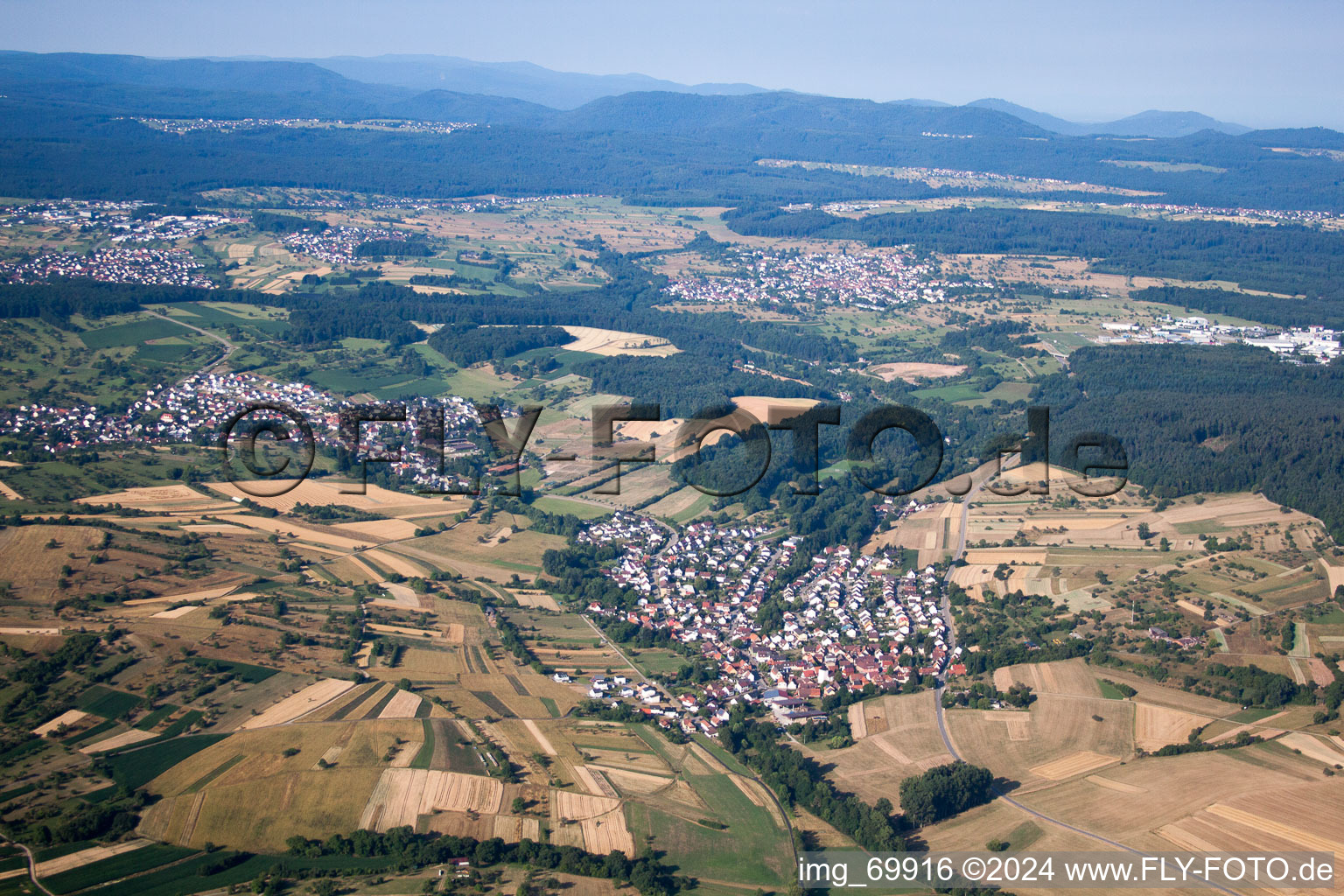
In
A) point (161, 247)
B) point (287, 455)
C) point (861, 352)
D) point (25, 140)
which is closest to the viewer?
point (287, 455)

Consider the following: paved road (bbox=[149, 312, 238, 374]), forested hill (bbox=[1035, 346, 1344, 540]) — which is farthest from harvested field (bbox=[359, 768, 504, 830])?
paved road (bbox=[149, 312, 238, 374])

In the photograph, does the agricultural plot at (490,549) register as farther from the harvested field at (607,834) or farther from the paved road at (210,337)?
the paved road at (210,337)

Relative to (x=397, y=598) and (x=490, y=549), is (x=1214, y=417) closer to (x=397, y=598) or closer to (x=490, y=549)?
(x=490, y=549)

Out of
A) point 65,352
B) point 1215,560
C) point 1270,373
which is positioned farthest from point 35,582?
point 1270,373

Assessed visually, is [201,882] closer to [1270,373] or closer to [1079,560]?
[1079,560]

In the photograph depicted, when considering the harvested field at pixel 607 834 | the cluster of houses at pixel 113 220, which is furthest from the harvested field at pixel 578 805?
the cluster of houses at pixel 113 220

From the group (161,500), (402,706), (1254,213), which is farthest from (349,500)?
(1254,213)

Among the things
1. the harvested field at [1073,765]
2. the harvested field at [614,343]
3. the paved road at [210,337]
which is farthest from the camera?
the harvested field at [614,343]
